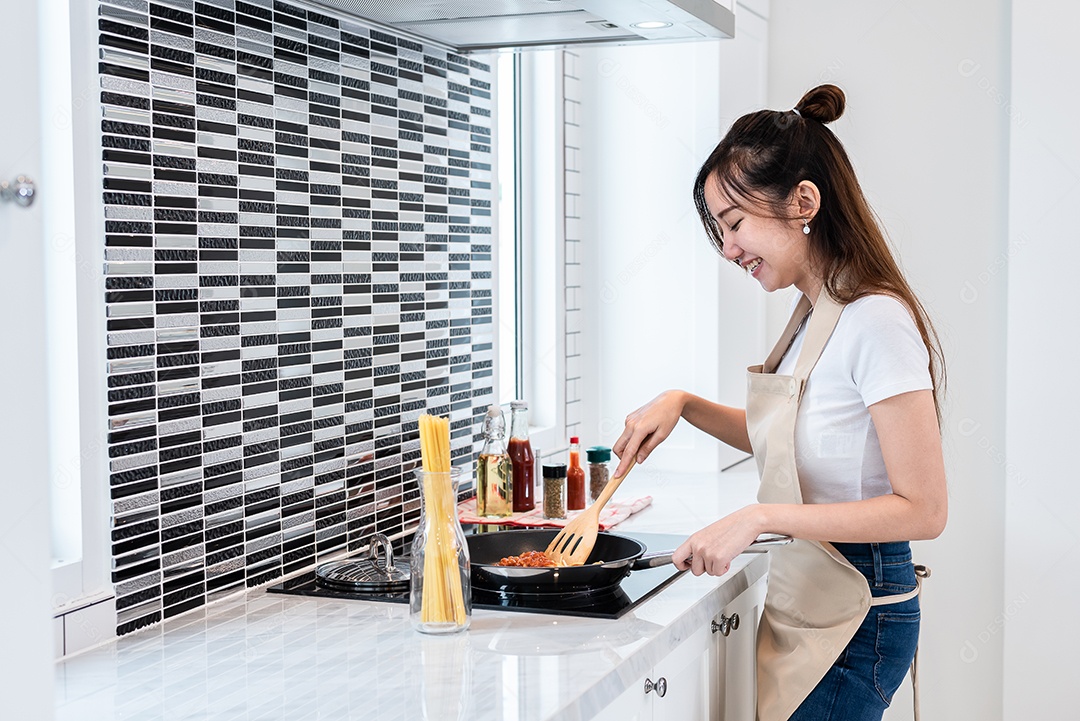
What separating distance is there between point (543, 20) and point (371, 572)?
96cm

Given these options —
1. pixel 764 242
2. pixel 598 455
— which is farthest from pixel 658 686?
pixel 598 455

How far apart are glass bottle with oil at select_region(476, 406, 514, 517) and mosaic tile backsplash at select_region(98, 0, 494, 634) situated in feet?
0.45

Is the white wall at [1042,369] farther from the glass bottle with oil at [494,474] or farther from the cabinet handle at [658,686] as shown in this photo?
the cabinet handle at [658,686]

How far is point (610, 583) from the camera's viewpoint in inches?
64.1

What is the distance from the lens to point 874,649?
156 centimetres

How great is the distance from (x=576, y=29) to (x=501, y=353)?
91cm

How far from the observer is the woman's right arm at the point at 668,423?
1822 millimetres

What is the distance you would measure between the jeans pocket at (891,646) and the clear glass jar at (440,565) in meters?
0.59

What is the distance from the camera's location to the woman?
149 centimetres

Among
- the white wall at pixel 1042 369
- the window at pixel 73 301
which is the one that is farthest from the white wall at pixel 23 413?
the white wall at pixel 1042 369

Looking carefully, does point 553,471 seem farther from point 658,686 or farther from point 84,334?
point 84,334

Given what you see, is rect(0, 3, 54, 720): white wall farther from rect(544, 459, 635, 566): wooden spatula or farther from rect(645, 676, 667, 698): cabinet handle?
rect(544, 459, 635, 566): wooden spatula

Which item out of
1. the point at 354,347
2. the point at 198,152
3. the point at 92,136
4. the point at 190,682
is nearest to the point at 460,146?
the point at 354,347

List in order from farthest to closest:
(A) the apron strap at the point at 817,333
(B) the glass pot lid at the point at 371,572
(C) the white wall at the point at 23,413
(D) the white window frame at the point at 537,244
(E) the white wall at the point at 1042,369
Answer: (D) the white window frame at the point at 537,244
(E) the white wall at the point at 1042,369
(B) the glass pot lid at the point at 371,572
(A) the apron strap at the point at 817,333
(C) the white wall at the point at 23,413
